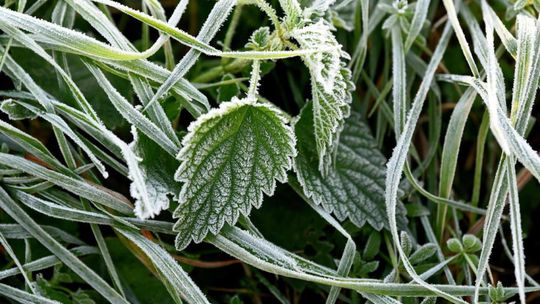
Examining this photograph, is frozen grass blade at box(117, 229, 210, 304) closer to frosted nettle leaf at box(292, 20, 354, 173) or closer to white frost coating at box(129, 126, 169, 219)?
white frost coating at box(129, 126, 169, 219)

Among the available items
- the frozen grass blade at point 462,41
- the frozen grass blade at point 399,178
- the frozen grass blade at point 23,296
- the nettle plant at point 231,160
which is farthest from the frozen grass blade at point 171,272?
the frozen grass blade at point 462,41

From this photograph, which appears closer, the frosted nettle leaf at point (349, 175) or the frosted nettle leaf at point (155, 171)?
the frosted nettle leaf at point (155, 171)

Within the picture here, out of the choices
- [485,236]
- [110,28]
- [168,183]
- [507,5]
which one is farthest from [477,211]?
[110,28]

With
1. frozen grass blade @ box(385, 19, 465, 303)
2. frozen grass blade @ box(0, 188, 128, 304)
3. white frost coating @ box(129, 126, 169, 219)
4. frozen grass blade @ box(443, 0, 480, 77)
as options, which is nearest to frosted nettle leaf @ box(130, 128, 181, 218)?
Result: white frost coating @ box(129, 126, 169, 219)

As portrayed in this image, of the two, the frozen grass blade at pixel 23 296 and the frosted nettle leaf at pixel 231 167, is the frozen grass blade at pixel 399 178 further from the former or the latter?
the frozen grass blade at pixel 23 296

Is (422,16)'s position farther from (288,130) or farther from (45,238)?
(45,238)

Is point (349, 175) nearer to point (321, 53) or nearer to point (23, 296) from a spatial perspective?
point (321, 53)
